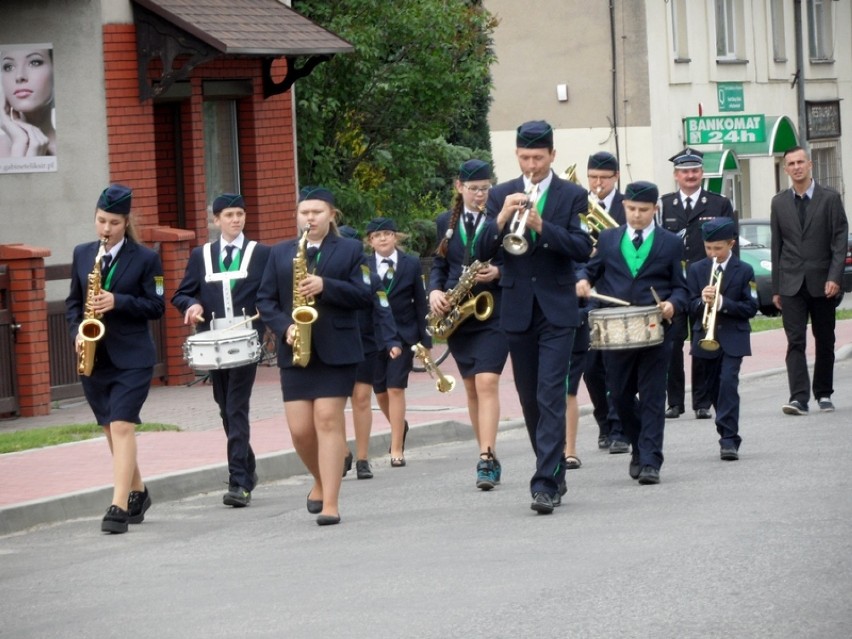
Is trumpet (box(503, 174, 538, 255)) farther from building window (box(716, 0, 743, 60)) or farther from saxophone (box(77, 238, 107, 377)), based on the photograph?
building window (box(716, 0, 743, 60))

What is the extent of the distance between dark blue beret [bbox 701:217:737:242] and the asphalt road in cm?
157

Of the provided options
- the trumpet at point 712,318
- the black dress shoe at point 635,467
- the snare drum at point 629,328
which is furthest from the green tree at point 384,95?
the snare drum at point 629,328

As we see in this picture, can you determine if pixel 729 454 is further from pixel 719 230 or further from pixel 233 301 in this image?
pixel 233 301

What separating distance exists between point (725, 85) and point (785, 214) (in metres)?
26.0

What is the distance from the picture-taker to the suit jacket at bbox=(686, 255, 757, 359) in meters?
12.6

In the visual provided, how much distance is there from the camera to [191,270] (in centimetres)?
1165

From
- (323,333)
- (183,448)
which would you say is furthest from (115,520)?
(183,448)

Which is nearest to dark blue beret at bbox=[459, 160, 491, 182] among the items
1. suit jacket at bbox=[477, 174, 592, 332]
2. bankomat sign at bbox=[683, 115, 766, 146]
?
suit jacket at bbox=[477, 174, 592, 332]

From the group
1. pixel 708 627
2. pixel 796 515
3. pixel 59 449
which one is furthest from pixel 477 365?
pixel 708 627

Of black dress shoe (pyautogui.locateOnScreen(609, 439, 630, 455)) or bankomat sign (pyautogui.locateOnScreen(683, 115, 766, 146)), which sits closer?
black dress shoe (pyautogui.locateOnScreen(609, 439, 630, 455))

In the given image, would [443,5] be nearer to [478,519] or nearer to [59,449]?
[59,449]

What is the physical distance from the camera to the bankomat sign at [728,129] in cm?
3278

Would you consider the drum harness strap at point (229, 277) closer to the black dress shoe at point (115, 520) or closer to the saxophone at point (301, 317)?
the saxophone at point (301, 317)

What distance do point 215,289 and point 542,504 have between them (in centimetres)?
280
